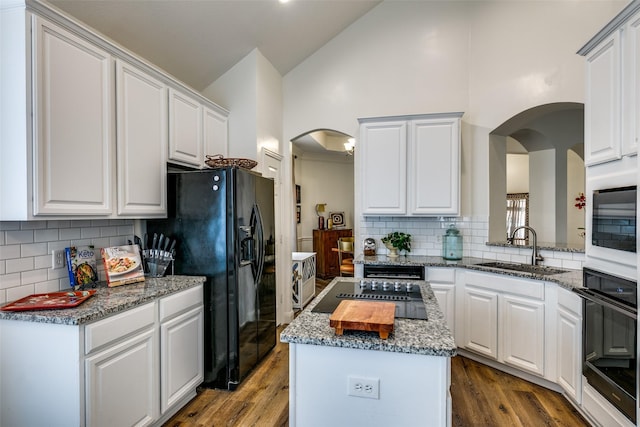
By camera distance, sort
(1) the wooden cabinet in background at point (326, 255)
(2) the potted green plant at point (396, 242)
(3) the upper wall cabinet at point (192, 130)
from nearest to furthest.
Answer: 1. (3) the upper wall cabinet at point (192, 130)
2. (2) the potted green plant at point (396, 242)
3. (1) the wooden cabinet in background at point (326, 255)

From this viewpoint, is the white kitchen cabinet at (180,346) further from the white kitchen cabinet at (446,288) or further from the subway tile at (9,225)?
the white kitchen cabinet at (446,288)

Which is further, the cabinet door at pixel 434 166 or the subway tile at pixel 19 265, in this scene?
the cabinet door at pixel 434 166

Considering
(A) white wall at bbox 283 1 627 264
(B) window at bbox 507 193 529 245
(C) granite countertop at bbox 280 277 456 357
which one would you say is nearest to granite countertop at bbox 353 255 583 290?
(A) white wall at bbox 283 1 627 264

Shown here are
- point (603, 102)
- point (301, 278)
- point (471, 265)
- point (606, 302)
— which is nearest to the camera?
point (606, 302)

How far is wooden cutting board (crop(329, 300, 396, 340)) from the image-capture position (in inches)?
47.6

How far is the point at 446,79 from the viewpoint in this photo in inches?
144

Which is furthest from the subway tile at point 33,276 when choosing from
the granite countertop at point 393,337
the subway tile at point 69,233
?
the granite countertop at point 393,337

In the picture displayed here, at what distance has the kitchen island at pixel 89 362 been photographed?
5.24 ft

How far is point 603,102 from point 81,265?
3.36m

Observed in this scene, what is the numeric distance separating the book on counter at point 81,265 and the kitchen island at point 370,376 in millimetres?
1621

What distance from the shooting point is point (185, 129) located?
276 cm

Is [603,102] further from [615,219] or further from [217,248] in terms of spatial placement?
[217,248]

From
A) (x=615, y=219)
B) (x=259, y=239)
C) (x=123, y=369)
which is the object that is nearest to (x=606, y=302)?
(x=615, y=219)

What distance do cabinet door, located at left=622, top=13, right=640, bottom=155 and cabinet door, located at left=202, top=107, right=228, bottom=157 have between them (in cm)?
297
